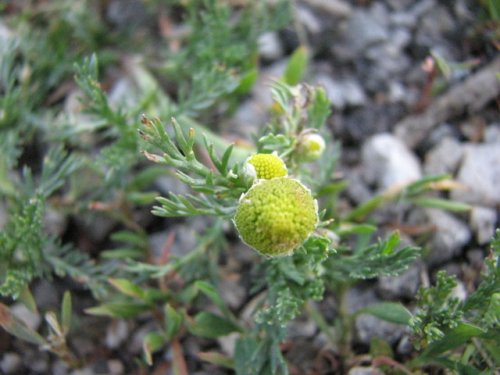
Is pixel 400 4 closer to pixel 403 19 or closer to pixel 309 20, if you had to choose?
pixel 403 19

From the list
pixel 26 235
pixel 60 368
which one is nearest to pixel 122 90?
pixel 26 235

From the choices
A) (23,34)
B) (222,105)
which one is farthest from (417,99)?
(23,34)

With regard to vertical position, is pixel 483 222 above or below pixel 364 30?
below

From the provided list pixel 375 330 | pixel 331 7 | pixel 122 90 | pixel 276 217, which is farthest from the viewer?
pixel 331 7

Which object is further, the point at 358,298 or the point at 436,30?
the point at 436,30

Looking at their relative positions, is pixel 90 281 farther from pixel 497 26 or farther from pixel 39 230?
pixel 497 26

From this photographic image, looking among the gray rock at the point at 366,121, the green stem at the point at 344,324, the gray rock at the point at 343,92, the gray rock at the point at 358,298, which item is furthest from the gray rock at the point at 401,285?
the gray rock at the point at 343,92

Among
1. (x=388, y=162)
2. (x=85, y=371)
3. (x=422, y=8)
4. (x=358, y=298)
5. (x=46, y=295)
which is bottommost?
(x=85, y=371)
